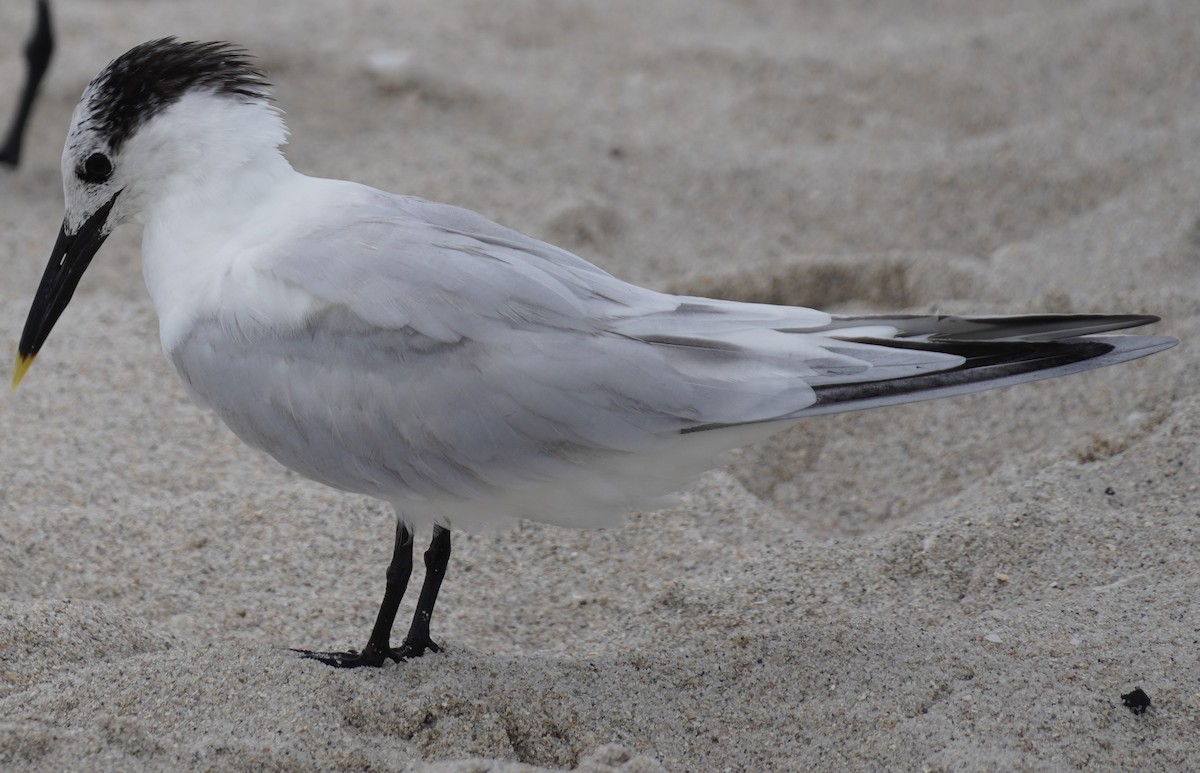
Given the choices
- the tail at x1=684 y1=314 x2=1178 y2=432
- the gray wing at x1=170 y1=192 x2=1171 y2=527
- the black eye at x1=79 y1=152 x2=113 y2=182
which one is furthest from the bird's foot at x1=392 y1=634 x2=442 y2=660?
the black eye at x1=79 y1=152 x2=113 y2=182

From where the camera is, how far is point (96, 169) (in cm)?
245

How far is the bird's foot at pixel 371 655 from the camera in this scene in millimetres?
2441

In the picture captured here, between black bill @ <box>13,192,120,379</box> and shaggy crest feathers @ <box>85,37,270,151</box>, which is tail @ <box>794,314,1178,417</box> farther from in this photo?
black bill @ <box>13,192,120,379</box>

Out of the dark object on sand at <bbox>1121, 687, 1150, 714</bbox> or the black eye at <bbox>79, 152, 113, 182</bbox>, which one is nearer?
the dark object on sand at <bbox>1121, 687, 1150, 714</bbox>

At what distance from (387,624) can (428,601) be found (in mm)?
107

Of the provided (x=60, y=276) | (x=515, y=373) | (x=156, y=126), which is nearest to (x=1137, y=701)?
(x=515, y=373)

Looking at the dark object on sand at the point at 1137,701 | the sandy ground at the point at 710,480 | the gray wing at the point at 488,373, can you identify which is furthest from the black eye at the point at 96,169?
the dark object on sand at the point at 1137,701

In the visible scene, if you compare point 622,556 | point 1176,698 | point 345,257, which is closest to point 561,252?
point 345,257

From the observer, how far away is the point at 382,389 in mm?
2244

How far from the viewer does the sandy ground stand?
87.4 inches

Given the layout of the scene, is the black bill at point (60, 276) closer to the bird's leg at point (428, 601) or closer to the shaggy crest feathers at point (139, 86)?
the shaggy crest feathers at point (139, 86)

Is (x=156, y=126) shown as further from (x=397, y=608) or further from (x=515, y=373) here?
(x=397, y=608)

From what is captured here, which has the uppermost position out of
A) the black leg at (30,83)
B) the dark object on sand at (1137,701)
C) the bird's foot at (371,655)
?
the black leg at (30,83)

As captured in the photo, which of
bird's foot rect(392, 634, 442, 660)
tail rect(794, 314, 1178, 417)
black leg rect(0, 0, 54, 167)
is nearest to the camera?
tail rect(794, 314, 1178, 417)
